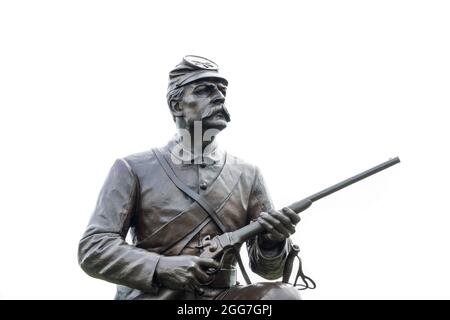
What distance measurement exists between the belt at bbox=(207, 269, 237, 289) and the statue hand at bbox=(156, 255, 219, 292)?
33 cm

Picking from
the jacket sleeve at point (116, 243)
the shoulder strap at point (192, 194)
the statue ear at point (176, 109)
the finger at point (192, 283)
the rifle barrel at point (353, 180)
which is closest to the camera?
the finger at point (192, 283)

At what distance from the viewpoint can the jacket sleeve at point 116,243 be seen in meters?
7.71

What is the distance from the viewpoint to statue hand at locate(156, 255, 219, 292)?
299 inches

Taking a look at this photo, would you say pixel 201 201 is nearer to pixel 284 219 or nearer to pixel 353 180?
pixel 284 219

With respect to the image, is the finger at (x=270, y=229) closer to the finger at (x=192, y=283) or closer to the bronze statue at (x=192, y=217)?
the bronze statue at (x=192, y=217)

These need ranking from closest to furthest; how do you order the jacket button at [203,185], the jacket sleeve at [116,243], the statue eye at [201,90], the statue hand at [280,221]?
the jacket sleeve at [116,243] → the statue hand at [280,221] → the jacket button at [203,185] → the statue eye at [201,90]

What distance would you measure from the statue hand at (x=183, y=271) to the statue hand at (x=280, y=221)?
1.87 ft

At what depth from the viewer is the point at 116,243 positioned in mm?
7902

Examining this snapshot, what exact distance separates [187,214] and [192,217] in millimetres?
54

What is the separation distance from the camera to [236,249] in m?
8.03

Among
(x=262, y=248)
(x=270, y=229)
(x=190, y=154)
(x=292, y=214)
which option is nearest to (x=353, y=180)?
(x=292, y=214)

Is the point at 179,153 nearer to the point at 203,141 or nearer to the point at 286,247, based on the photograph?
the point at 203,141

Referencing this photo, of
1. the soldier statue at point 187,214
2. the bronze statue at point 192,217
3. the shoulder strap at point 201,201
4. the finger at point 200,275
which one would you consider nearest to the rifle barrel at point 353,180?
the bronze statue at point 192,217
